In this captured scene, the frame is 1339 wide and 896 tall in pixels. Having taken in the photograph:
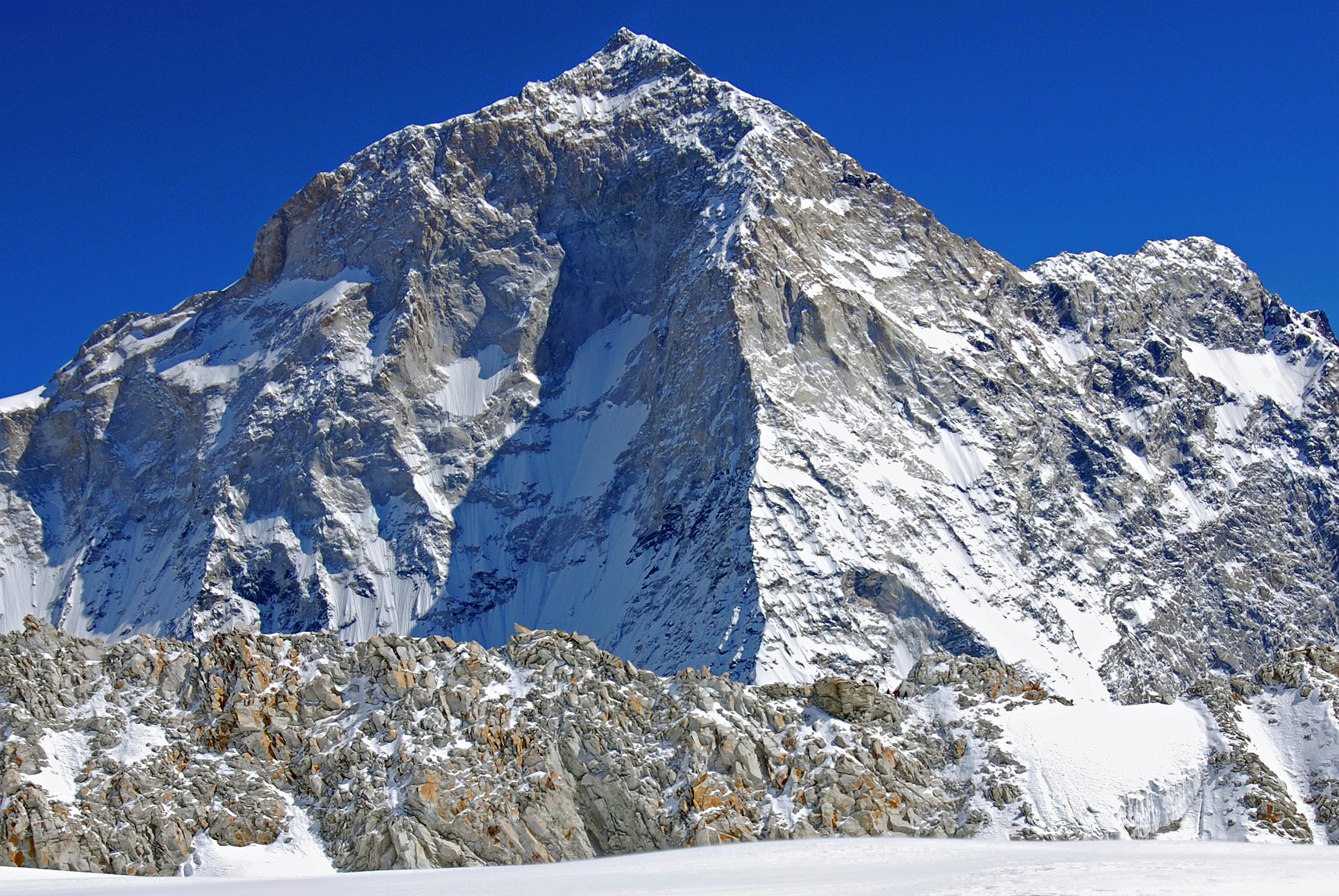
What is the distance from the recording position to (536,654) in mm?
91125

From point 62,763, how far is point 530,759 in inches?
902

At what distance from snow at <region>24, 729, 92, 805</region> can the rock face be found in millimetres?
134

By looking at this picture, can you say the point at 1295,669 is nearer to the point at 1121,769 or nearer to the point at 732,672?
the point at 1121,769

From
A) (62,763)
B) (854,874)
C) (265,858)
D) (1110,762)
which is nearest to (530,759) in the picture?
(265,858)

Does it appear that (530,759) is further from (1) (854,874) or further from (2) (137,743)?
(1) (854,874)

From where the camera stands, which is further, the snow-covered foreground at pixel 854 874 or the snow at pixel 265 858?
the snow at pixel 265 858


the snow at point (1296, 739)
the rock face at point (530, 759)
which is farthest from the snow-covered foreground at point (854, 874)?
the snow at point (1296, 739)

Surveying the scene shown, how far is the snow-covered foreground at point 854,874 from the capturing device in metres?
56.8

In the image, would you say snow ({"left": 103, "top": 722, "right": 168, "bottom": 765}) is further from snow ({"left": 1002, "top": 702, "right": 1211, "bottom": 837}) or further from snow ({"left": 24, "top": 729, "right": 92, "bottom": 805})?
snow ({"left": 1002, "top": 702, "right": 1211, "bottom": 837})

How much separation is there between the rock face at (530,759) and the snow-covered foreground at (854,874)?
11.9 feet

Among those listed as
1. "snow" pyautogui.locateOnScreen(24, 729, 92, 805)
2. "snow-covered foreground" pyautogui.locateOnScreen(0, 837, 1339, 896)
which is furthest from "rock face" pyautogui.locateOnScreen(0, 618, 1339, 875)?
"snow-covered foreground" pyautogui.locateOnScreen(0, 837, 1339, 896)

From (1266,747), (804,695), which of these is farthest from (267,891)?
(1266,747)

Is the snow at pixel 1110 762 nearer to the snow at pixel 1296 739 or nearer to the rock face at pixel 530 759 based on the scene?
the rock face at pixel 530 759

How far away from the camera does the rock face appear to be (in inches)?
3127
